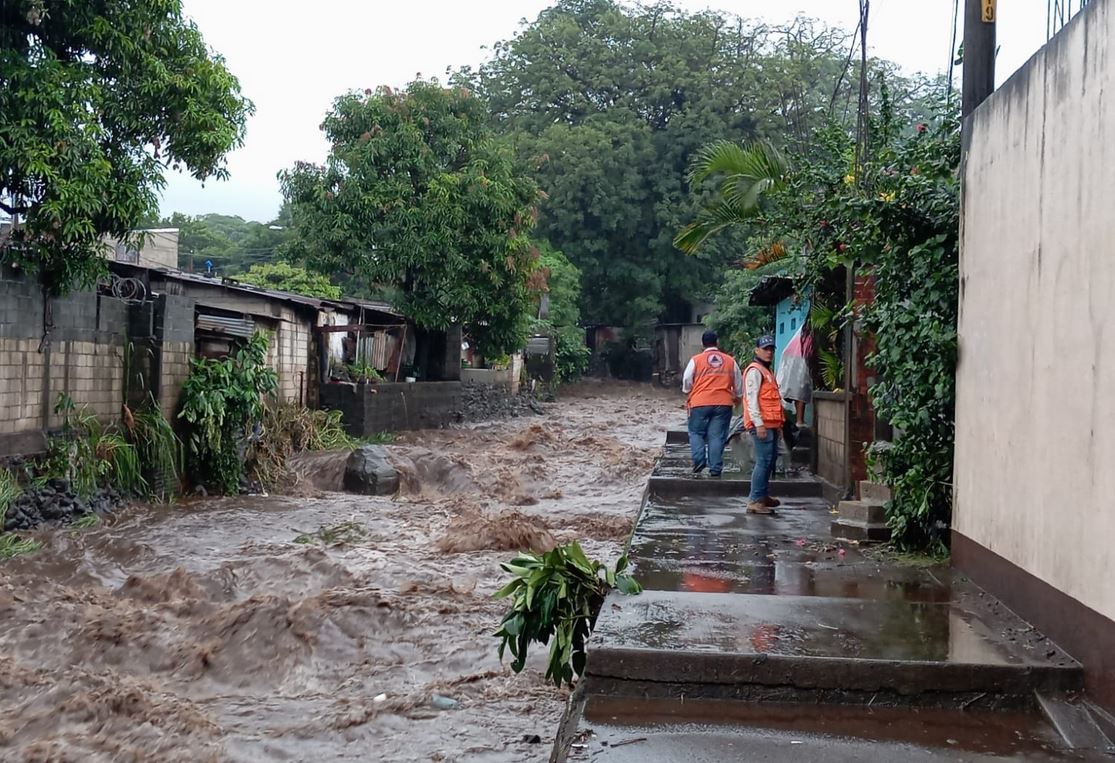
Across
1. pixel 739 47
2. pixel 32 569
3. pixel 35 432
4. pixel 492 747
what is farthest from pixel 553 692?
pixel 739 47

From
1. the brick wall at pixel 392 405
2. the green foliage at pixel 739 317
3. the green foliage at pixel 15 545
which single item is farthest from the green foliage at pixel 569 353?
the green foliage at pixel 15 545

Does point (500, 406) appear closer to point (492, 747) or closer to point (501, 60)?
point (501, 60)

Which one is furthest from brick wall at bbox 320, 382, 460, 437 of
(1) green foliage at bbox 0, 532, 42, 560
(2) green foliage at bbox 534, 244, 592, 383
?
(2) green foliage at bbox 534, 244, 592, 383

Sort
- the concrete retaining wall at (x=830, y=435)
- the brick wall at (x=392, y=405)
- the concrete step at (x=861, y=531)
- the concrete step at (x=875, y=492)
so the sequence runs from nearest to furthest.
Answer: the concrete step at (x=861, y=531) → the concrete step at (x=875, y=492) → the concrete retaining wall at (x=830, y=435) → the brick wall at (x=392, y=405)

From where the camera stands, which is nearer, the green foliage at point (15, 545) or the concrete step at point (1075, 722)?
the concrete step at point (1075, 722)

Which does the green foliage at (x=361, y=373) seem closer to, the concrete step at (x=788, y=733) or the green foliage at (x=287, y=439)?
the green foliage at (x=287, y=439)

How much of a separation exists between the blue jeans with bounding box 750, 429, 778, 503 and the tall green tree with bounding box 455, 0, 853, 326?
95.0 feet

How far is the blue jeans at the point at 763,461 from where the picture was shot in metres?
8.71

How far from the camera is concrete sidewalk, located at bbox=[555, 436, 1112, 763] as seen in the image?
3.79 metres

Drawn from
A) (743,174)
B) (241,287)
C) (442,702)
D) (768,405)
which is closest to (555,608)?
(442,702)

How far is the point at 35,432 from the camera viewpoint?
1080 cm

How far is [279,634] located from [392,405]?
46.9 feet

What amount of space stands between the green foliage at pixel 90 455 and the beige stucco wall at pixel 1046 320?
31.1 feet

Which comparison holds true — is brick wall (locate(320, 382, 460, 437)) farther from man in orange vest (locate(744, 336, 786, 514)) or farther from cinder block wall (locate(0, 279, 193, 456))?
man in orange vest (locate(744, 336, 786, 514))
